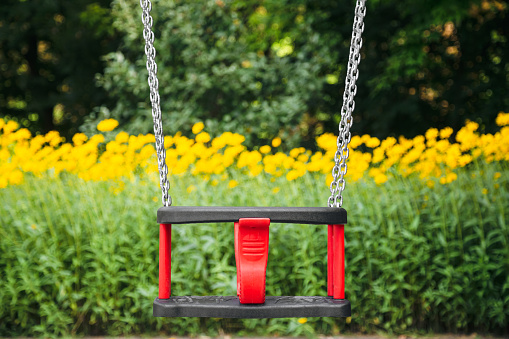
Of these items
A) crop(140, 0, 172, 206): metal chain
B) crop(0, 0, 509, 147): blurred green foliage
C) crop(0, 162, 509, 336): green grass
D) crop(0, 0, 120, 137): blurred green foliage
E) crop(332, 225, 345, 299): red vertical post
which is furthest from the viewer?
crop(0, 0, 120, 137): blurred green foliage

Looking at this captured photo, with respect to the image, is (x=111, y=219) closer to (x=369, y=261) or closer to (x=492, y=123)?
(x=369, y=261)

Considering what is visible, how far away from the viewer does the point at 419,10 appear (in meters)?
8.24

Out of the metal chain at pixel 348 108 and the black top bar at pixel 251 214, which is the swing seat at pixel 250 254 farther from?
the metal chain at pixel 348 108

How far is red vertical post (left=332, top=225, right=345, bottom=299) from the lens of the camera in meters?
2.06

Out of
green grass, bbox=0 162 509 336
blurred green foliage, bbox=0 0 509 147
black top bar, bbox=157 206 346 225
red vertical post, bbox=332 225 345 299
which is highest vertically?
blurred green foliage, bbox=0 0 509 147

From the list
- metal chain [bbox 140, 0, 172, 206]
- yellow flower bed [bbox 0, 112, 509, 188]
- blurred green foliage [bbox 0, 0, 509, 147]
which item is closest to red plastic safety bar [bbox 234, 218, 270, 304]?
metal chain [bbox 140, 0, 172, 206]

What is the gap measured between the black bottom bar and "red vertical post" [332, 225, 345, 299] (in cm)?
4

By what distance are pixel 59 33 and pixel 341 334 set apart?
11.1 metres

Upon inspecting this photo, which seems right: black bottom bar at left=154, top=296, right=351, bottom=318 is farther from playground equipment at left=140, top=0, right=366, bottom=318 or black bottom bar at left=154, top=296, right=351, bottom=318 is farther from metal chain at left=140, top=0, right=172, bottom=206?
metal chain at left=140, top=0, right=172, bottom=206

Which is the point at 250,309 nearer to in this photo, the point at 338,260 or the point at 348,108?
the point at 338,260

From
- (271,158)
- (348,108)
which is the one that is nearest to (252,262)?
(348,108)

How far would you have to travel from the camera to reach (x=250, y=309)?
1993mm

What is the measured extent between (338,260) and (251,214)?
396mm

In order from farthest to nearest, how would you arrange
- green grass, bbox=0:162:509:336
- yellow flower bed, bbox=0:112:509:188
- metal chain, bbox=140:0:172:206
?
yellow flower bed, bbox=0:112:509:188, green grass, bbox=0:162:509:336, metal chain, bbox=140:0:172:206
